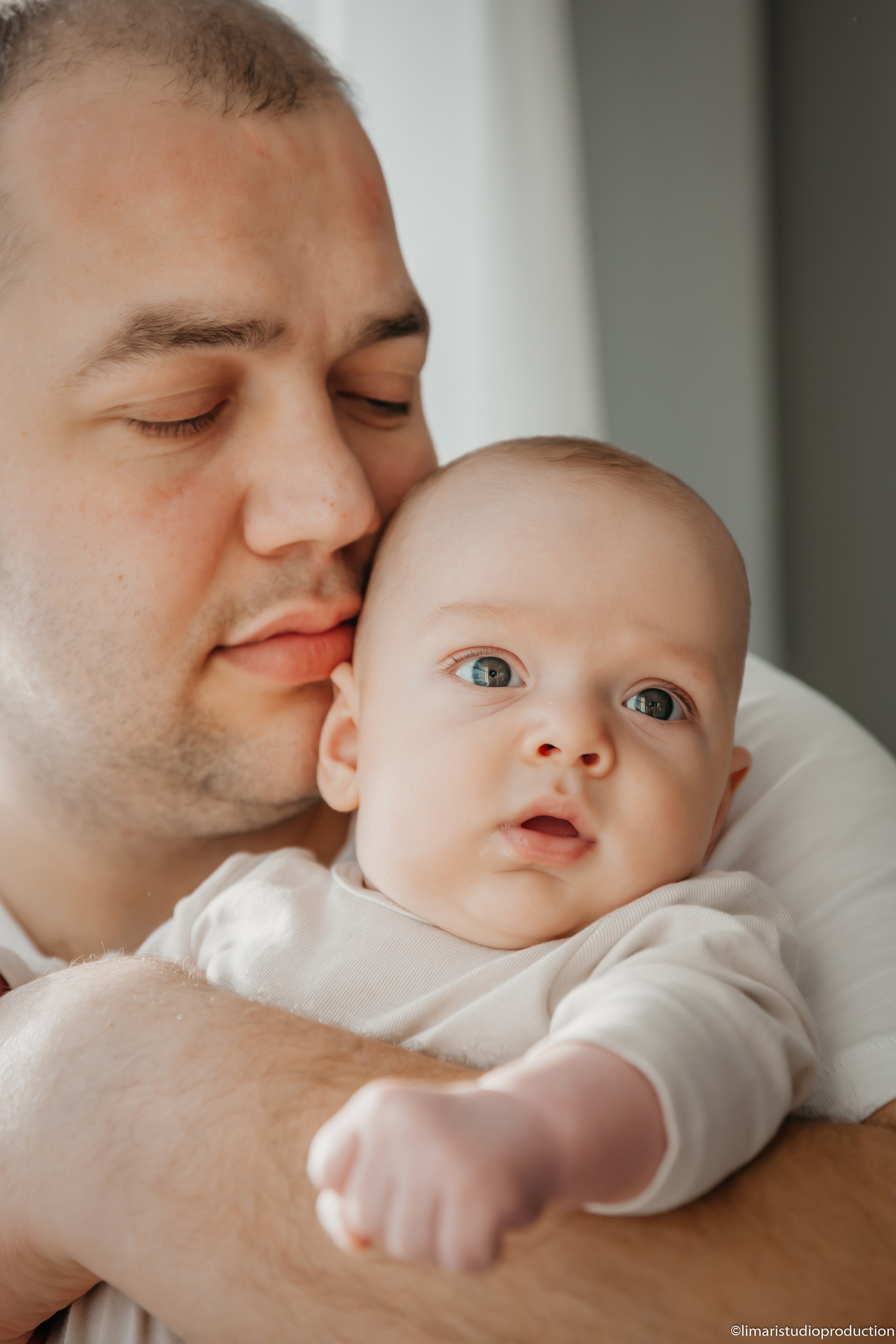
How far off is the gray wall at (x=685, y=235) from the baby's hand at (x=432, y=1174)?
9.43 feet

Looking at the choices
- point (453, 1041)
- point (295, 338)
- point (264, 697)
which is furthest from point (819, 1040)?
point (295, 338)

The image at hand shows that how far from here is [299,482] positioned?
1396mm

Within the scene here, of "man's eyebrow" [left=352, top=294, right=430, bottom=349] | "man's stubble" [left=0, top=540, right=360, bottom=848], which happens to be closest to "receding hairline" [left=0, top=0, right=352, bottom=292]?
"man's eyebrow" [left=352, top=294, right=430, bottom=349]

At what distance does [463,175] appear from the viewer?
260cm

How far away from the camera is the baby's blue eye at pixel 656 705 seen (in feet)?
3.89

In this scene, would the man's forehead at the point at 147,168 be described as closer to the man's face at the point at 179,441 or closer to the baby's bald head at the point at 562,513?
the man's face at the point at 179,441

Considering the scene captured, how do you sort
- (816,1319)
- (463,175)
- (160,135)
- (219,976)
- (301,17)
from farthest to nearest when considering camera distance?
1. (463,175)
2. (301,17)
3. (160,135)
4. (219,976)
5. (816,1319)

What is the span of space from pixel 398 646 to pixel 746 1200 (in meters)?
0.67

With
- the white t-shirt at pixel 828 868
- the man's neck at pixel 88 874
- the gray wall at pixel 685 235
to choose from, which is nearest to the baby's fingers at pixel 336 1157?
the white t-shirt at pixel 828 868

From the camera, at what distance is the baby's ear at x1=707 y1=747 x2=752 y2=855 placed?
1.33 m

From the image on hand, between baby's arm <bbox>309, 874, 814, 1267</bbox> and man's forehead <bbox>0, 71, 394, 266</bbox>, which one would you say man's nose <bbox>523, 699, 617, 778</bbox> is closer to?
baby's arm <bbox>309, 874, 814, 1267</bbox>

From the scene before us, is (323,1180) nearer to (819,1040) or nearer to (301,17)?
(819,1040)

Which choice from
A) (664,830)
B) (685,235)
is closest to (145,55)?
(664,830)

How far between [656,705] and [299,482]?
539 millimetres
